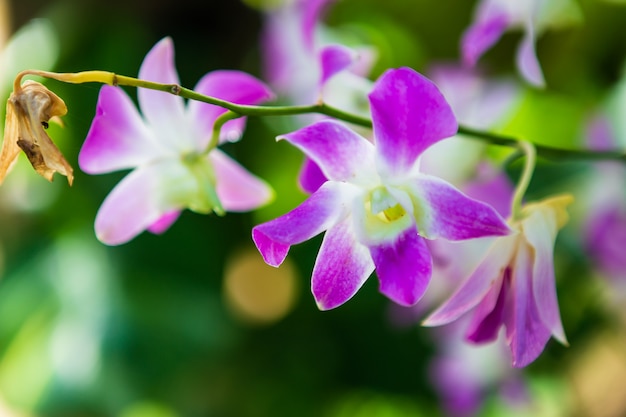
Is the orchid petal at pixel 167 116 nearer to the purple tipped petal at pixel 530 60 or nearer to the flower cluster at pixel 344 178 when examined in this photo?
the flower cluster at pixel 344 178

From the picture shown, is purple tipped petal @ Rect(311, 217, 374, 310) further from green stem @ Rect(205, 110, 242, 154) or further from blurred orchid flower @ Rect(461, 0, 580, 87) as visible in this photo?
blurred orchid flower @ Rect(461, 0, 580, 87)

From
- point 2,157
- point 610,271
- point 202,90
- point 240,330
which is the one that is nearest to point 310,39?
point 202,90

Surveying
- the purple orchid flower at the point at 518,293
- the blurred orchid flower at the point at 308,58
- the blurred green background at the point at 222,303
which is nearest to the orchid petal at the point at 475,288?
the purple orchid flower at the point at 518,293

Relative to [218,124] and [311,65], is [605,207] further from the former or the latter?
[218,124]

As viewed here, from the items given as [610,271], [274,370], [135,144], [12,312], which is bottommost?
[274,370]

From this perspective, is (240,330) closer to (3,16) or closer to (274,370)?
(274,370)

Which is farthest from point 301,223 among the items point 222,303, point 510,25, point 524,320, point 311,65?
point 222,303
